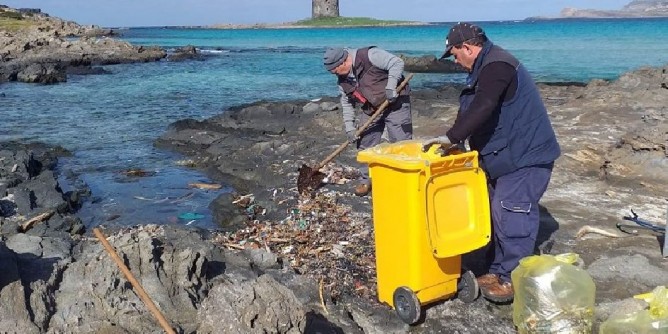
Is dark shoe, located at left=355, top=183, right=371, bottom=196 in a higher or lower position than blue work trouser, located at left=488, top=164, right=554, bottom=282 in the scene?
lower

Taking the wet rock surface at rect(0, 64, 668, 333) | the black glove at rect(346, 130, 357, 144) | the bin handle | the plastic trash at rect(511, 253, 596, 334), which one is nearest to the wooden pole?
the wet rock surface at rect(0, 64, 668, 333)

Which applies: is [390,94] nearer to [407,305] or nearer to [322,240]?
[322,240]

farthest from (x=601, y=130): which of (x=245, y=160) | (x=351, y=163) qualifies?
(x=245, y=160)

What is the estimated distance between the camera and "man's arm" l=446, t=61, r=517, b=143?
4109 millimetres

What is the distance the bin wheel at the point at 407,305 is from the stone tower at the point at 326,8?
109 m

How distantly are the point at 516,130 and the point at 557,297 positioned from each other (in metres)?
1.20

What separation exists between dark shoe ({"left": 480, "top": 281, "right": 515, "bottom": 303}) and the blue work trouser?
0.11 metres

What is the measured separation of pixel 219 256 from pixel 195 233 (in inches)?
46.4

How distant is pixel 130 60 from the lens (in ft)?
138

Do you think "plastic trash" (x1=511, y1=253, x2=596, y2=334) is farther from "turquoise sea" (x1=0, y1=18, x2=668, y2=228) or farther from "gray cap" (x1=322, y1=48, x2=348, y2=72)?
"turquoise sea" (x1=0, y1=18, x2=668, y2=228)

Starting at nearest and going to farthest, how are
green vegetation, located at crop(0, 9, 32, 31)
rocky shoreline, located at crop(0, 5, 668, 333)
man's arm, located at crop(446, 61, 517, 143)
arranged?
1. rocky shoreline, located at crop(0, 5, 668, 333)
2. man's arm, located at crop(446, 61, 517, 143)
3. green vegetation, located at crop(0, 9, 32, 31)

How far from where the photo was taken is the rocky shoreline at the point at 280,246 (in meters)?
3.80

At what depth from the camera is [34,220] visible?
7.78 metres

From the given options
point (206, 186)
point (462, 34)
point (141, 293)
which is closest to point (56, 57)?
point (206, 186)
